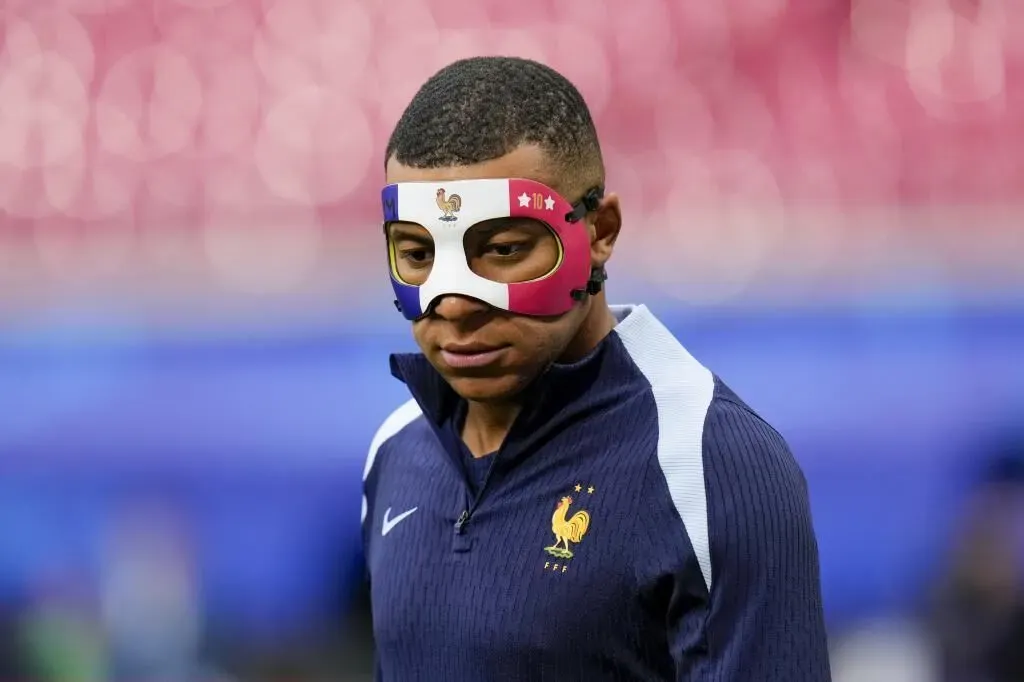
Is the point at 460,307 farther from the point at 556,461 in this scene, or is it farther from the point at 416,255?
the point at 556,461

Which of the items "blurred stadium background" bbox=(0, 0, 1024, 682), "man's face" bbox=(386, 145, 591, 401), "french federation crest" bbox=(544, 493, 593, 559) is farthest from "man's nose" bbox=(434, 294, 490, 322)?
"blurred stadium background" bbox=(0, 0, 1024, 682)

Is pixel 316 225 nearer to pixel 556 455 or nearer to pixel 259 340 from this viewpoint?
pixel 259 340

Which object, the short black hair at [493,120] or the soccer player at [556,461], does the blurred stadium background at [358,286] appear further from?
the short black hair at [493,120]

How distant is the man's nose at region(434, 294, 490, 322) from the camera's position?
1563 mm

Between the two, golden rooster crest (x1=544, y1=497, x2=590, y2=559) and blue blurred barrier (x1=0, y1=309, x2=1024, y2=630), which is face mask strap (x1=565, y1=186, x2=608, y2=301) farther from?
blue blurred barrier (x1=0, y1=309, x2=1024, y2=630)

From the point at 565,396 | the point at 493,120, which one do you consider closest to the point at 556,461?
the point at 565,396

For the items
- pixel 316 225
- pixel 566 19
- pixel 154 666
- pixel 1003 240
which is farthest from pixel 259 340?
pixel 1003 240

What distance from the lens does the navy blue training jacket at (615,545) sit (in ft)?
4.59

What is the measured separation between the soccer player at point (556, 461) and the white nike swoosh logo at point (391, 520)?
0.02 meters

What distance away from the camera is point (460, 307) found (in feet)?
5.13

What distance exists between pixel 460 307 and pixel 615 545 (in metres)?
0.35

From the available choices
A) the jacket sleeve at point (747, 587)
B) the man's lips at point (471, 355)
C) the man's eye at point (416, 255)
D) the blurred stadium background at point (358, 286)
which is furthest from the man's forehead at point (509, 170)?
the blurred stadium background at point (358, 286)

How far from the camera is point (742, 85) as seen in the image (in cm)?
535

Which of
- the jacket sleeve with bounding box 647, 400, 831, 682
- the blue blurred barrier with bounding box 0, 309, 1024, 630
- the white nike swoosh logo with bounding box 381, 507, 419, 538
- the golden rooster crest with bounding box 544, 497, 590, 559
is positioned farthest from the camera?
the blue blurred barrier with bounding box 0, 309, 1024, 630
